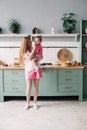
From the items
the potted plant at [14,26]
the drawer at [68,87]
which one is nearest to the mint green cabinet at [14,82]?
the drawer at [68,87]

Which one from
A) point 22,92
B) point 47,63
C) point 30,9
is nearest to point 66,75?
point 47,63

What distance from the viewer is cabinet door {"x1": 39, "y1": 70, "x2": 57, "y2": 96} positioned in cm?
570

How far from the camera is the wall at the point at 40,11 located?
6.25 metres

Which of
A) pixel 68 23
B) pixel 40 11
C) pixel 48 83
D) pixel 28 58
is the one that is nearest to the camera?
pixel 28 58

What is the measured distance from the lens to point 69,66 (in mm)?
5742

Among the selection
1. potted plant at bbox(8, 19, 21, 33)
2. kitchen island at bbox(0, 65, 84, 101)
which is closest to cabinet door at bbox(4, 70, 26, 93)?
kitchen island at bbox(0, 65, 84, 101)

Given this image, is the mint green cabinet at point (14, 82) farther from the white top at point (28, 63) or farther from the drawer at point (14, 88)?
the white top at point (28, 63)

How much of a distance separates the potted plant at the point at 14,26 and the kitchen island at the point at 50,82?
102 centimetres

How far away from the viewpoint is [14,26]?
20.2 feet

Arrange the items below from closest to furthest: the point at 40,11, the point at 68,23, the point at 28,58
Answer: the point at 28,58 → the point at 68,23 → the point at 40,11

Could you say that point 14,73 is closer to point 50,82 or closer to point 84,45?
point 50,82

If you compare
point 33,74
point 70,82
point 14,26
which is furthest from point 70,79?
point 14,26

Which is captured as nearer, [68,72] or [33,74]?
[33,74]

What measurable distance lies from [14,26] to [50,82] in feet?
5.10
